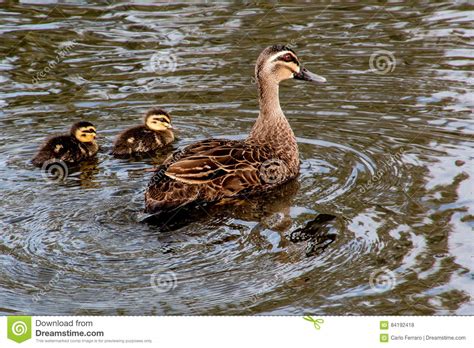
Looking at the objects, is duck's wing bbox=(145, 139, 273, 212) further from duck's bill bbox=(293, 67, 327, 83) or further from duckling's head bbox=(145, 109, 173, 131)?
duckling's head bbox=(145, 109, 173, 131)

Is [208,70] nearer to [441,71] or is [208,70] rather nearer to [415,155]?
[441,71]

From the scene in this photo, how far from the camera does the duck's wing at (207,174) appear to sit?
7.72m

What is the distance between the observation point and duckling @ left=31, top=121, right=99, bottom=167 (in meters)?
8.97

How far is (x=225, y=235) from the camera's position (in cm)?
710

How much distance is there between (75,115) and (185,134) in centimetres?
127

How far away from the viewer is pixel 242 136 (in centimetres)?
952

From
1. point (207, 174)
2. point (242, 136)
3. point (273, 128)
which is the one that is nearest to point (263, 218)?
point (207, 174)

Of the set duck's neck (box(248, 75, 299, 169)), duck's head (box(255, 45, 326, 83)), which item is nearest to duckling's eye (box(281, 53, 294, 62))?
duck's head (box(255, 45, 326, 83))

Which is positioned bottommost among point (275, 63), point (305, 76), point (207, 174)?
point (207, 174)
